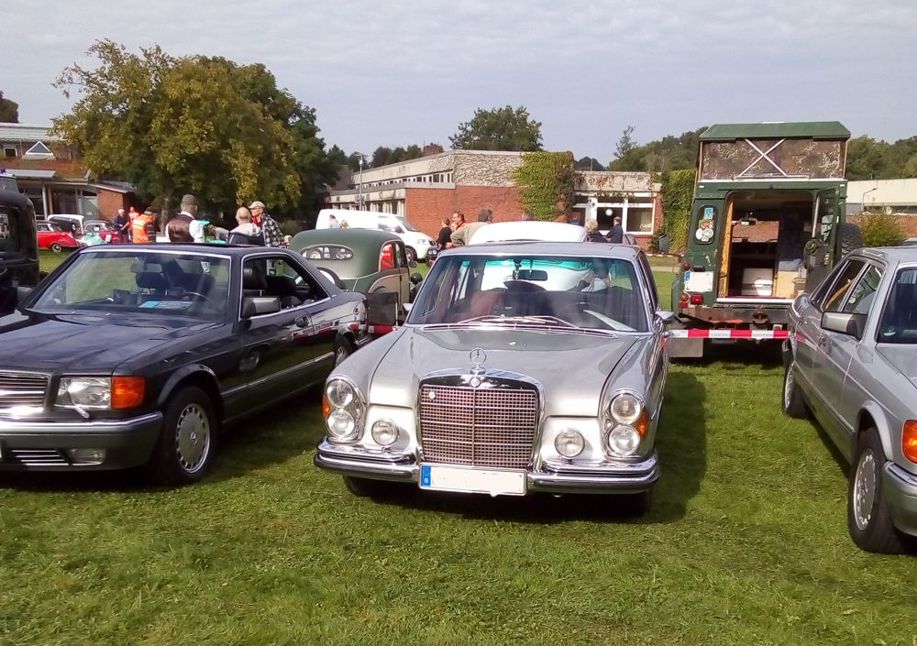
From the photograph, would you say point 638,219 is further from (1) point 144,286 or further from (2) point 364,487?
(2) point 364,487

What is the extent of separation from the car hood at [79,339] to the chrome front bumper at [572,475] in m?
1.76

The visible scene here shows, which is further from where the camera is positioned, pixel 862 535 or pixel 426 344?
pixel 426 344

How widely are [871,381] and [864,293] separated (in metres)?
1.29

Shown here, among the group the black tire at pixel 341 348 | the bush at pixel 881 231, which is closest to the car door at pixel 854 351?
the black tire at pixel 341 348

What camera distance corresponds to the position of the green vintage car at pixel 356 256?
Answer: 10555 millimetres

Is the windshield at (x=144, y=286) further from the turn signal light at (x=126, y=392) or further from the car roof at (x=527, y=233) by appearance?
the car roof at (x=527, y=233)

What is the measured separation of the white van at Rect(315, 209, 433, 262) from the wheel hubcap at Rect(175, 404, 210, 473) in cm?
1972

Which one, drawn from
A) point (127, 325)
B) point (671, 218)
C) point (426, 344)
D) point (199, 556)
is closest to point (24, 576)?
point (199, 556)

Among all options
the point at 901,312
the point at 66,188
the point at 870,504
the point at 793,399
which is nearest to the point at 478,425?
the point at 870,504

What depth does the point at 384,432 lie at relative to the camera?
171 inches

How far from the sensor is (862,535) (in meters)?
4.21

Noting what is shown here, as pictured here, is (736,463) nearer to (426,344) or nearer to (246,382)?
(426,344)

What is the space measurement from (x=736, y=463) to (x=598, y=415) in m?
2.26

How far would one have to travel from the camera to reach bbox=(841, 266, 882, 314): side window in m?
5.21
